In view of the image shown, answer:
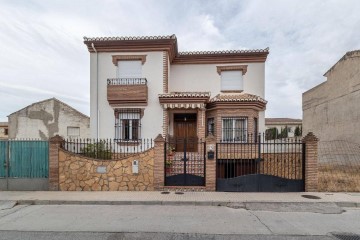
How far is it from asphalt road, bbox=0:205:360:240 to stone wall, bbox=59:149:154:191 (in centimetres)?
165

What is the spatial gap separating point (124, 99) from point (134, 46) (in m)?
3.48

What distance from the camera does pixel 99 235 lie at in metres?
4.84

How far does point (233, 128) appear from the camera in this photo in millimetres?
14188

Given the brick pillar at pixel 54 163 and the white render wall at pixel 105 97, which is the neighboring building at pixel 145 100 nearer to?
the white render wall at pixel 105 97

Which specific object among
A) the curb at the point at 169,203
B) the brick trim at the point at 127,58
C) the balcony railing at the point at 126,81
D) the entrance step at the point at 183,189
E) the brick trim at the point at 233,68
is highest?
the brick trim at the point at 127,58

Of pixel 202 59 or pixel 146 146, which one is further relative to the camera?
pixel 202 59

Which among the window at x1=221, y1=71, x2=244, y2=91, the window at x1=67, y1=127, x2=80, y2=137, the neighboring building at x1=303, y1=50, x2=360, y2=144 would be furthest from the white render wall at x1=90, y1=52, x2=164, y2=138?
the neighboring building at x1=303, y1=50, x2=360, y2=144

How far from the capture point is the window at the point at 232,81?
51.7ft

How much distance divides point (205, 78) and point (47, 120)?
19.4 meters

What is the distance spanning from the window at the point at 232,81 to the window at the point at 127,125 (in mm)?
6488

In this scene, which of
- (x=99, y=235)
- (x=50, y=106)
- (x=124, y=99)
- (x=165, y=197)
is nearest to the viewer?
(x=99, y=235)

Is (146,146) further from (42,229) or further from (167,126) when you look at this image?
(42,229)

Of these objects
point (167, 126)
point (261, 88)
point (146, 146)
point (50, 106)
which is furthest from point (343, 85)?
point (50, 106)

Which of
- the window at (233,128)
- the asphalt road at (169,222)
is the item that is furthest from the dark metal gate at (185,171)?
the window at (233,128)
